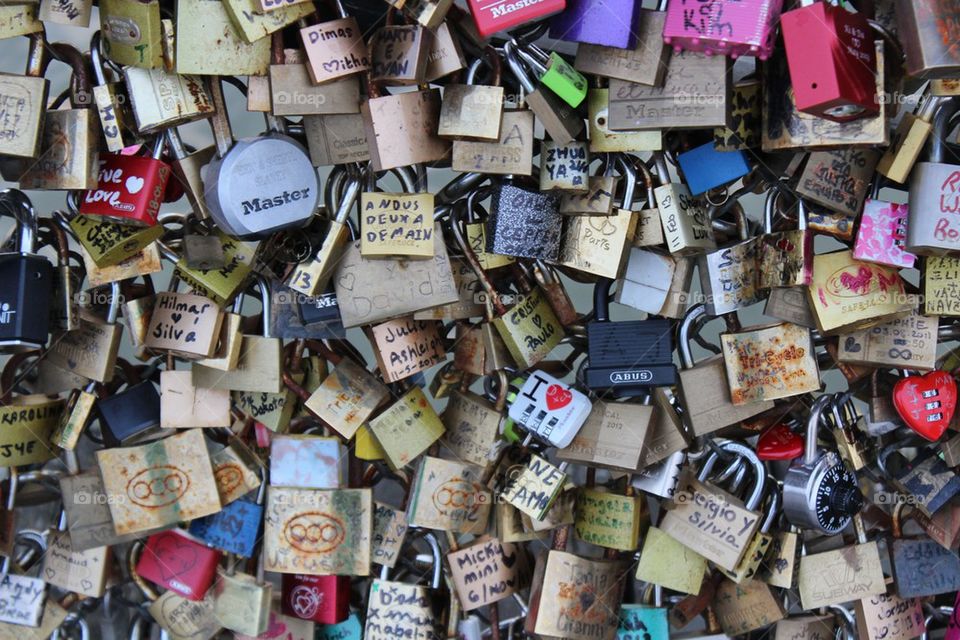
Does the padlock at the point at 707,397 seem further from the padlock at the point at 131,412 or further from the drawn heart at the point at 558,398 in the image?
the padlock at the point at 131,412

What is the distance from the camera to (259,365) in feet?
5.89

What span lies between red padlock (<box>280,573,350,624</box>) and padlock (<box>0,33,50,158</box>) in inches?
34.4

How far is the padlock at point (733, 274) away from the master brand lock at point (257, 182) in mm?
651

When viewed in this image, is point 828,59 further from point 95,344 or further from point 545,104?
point 95,344

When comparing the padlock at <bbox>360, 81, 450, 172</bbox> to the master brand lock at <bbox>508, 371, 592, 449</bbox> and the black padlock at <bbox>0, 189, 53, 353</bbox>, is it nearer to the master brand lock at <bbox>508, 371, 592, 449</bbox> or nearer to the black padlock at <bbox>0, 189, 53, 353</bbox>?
the master brand lock at <bbox>508, 371, 592, 449</bbox>

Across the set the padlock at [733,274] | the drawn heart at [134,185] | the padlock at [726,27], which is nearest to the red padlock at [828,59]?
the padlock at [726,27]

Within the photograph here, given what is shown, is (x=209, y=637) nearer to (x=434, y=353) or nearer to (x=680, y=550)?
(x=434, y=353)

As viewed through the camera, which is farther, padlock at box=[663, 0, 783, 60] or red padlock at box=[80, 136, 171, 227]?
red padlock at box=[80, 136, 171, 227]

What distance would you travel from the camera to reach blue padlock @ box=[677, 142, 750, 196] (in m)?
1.69

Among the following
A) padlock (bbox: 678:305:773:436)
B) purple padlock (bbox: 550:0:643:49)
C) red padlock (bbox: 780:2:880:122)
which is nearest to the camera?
red padlock (bbox: 780:2:880:122)

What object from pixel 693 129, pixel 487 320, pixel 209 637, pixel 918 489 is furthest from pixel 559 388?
pixel 209 637

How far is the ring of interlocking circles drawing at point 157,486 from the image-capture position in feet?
6.08

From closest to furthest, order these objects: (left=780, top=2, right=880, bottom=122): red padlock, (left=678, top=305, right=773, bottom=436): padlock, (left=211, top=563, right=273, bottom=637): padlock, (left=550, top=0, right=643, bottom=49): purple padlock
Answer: (left=780, top=2, right=880, bottom=122): red padlock, (left=550, top=0, right=643, bottom=49): purple padlock, (left=678, top=305, right=773, bottom=436): padlock, (left=211, top=563, right=273, bottom=637): padlock

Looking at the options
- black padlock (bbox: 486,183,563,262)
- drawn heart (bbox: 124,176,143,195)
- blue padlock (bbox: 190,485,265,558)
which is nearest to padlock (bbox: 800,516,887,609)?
black padlock (bbox: 486,183,563,262)
